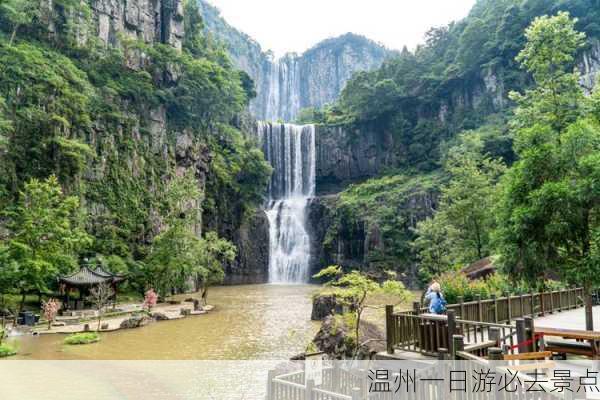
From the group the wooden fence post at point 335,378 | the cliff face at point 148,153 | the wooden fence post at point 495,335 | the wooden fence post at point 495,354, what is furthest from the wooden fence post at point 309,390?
the cliff face at point 148,153

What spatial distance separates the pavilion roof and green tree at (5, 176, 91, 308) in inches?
22.0

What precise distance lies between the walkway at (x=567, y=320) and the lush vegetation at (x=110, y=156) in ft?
63.9

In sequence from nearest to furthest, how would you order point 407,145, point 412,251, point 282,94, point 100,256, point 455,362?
1. point 455,362
2. point 100,256
3. point 412,251
4. point 407,145
5. point 282,94

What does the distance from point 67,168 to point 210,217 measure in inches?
616

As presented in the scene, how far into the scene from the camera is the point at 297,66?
92438 mm

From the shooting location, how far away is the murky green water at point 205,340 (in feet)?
44.0

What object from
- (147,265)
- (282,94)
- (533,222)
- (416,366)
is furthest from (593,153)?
(282,94)

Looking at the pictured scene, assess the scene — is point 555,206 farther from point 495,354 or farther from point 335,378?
Result: point 495,354

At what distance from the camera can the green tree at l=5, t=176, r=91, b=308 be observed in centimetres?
2000

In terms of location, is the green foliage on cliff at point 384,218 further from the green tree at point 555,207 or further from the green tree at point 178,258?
the green tree at point 555,207

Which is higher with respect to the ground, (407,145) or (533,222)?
(407,145)

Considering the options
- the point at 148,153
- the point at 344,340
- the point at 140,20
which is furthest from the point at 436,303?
the point at 140,20

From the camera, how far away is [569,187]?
30.3ft

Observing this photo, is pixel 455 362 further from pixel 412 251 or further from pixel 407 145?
pixel 407 145
